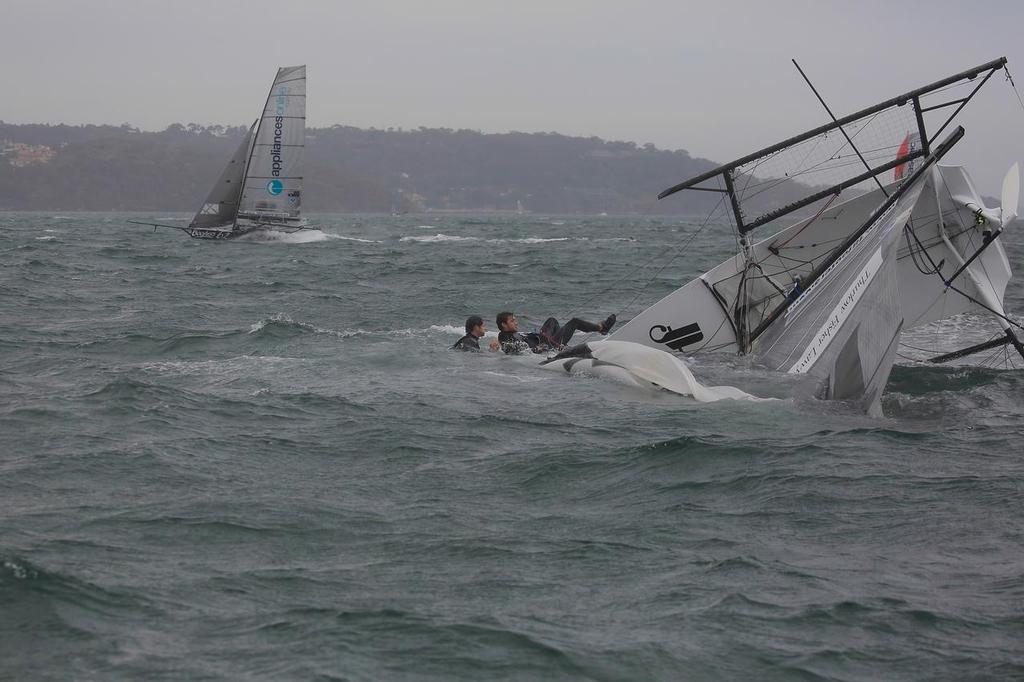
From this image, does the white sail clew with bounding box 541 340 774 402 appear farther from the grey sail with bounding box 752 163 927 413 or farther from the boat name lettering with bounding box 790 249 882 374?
the boat name lettering with bounding box 790 249 882 374

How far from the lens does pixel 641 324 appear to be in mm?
15586

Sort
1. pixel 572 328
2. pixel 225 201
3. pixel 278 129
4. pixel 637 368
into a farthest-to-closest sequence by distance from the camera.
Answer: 1. pixel 225 201
2. pixel 278 129
3. pixel 572 328
4. pixel 637 368

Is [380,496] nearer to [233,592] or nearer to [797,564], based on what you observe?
[233,592]

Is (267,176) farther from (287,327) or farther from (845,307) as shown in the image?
(845,307)

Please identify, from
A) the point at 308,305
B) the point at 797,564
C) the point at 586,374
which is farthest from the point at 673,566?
the point at 308,305

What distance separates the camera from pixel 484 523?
7395 mm

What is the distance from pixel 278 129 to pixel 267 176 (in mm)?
1790

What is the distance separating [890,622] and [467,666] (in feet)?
6.63

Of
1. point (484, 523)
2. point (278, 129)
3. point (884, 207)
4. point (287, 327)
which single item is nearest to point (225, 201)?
point (278, 129)

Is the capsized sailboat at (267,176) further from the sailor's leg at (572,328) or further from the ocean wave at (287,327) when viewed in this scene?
the sailor's leg at (572,328)

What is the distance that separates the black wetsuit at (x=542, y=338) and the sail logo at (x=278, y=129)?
95.3 feet

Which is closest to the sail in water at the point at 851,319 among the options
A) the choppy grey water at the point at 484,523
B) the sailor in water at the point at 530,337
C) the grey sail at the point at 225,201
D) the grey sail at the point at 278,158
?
the choppy grey water at the point at 484,523

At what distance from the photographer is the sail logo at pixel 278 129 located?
1651 inches

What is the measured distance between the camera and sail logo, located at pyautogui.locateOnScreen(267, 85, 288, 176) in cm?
4194
